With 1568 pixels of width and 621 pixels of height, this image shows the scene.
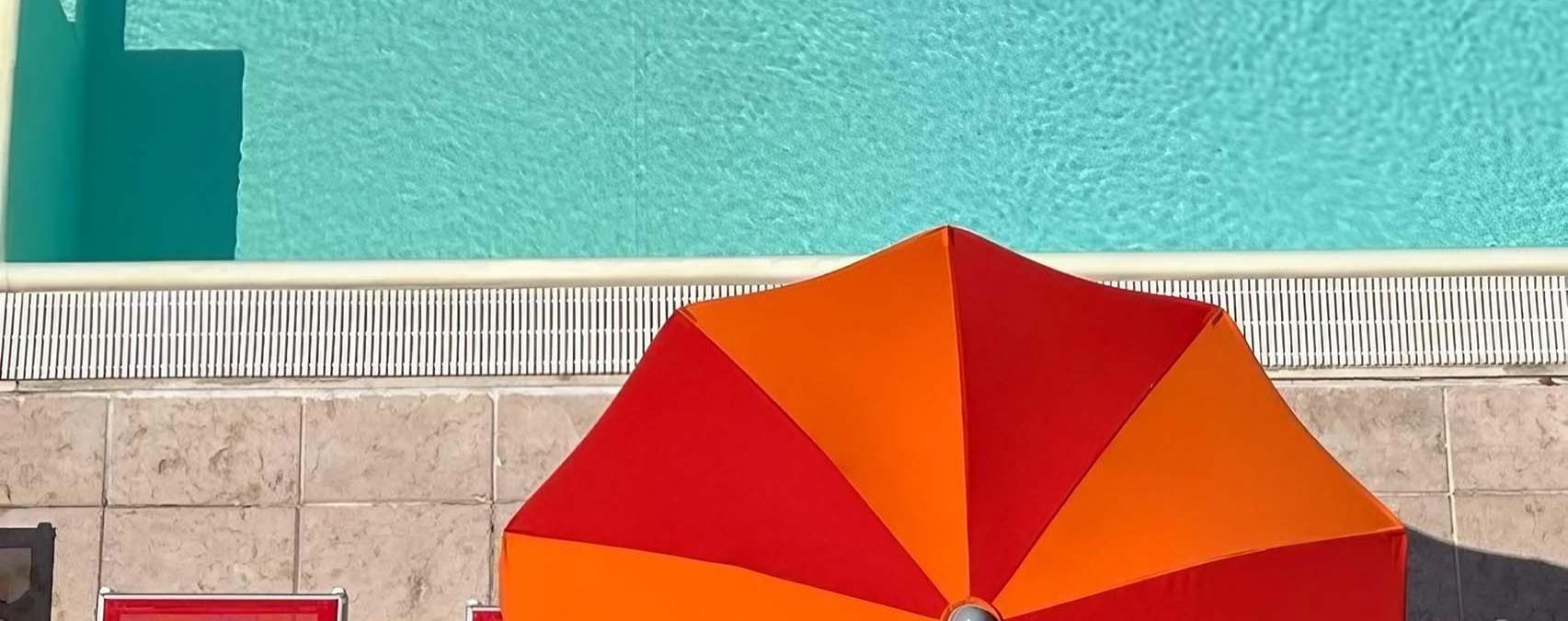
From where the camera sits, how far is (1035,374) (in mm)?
3441

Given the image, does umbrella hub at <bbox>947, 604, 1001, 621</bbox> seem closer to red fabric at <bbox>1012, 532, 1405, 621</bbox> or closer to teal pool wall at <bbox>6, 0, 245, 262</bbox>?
red fabric at <bbox>1012, 532, 1405, 621</bbox>

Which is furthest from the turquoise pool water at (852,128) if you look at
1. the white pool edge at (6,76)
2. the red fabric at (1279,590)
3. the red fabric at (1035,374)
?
the red fabric at (1279,590)

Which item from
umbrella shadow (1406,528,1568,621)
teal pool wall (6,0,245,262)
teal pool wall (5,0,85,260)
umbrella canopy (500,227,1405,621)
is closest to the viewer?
umbrella canopy (500,227,1405,621)

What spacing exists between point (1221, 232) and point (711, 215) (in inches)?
80.8

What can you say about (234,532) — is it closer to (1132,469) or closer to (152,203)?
(152,203)

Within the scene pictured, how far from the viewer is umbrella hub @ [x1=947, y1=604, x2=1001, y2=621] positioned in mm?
3072

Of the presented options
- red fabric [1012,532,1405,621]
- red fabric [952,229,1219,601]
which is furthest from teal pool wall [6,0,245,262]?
red fabric [1012,532,1405,621]

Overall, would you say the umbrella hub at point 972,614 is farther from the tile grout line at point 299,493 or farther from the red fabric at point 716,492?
the tile grout line at point 299,493

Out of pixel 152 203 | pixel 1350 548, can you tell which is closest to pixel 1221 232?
pixel 1350 548

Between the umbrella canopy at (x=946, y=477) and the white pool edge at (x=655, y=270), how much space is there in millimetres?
1392

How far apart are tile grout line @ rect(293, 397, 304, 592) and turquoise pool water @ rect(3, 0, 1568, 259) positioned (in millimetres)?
1031

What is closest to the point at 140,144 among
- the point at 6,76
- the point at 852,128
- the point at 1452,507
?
the point at 6,76

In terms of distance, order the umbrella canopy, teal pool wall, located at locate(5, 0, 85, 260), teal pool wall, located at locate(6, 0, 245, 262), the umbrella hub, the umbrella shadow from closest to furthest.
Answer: the umbrella hub → the umbrella canopy → the umbrella shadow → teal pool wall, located at locate(5, 0, 85, 260) → teal pool wall, located at locate(6, 0, 245, 262)

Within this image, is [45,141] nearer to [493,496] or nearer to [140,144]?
[140,144]
